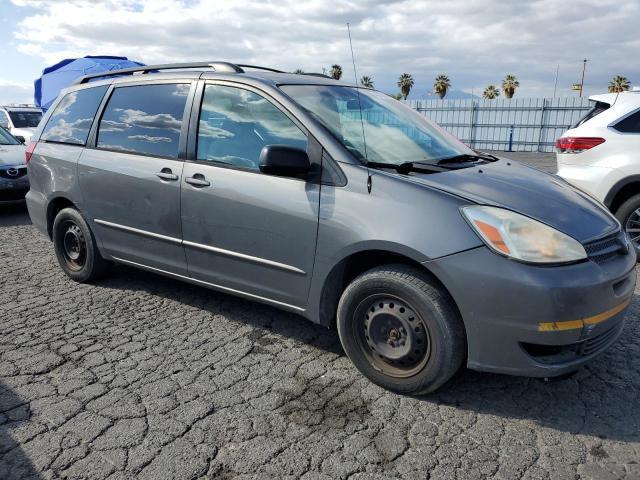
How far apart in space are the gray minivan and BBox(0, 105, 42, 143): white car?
35.4 ft

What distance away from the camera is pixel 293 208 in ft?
9.68

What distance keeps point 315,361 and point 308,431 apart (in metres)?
0.73

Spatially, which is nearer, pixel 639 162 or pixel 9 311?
pixel 9 311

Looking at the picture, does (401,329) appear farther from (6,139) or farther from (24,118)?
(24,118)

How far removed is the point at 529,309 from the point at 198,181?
7.03 feet

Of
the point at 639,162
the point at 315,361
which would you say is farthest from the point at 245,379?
the point at 639,162

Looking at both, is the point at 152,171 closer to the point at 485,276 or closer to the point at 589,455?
the point at 485,276

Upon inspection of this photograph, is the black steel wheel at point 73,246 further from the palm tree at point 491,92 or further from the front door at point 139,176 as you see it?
the palm tree at point 491,92

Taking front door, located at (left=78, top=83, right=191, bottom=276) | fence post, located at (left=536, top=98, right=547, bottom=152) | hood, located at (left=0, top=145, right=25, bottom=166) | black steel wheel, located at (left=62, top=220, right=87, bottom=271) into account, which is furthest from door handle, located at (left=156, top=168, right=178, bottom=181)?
fence post, located at (left=536, top=98, right=547, bottom=152)

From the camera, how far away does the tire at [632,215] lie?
514 centimetres

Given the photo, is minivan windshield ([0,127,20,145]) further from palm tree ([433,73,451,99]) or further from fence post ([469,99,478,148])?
palm tree ([433,73,451,99])

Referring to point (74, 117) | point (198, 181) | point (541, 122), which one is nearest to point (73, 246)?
point (74, 117)

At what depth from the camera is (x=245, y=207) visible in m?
3.13

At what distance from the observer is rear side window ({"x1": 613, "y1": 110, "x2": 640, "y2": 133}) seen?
5.11 metres
